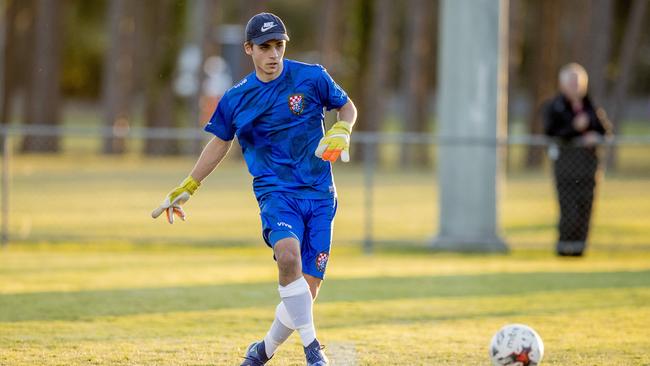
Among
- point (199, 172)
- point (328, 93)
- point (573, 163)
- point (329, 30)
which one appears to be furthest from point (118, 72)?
point (328, 93)

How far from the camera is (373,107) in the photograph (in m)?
38.6

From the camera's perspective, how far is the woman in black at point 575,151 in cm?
1414

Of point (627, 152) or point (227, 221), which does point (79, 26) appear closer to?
point (627, 152)

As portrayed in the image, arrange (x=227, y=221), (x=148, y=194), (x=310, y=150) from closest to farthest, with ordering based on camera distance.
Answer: (x=310, y=150), (x=227, y=221), (x=148, y=194)

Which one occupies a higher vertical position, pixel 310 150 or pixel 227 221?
pixel 310 150

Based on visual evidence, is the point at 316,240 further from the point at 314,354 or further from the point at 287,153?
the point at 314,354

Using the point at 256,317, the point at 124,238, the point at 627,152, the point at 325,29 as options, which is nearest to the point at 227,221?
the point at 124,238

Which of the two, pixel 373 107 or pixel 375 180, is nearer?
pixel 375 180

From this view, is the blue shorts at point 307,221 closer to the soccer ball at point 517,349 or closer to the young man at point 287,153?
the young man at point 287,153

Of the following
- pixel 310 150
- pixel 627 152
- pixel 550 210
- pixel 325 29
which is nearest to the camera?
pixel 310 150

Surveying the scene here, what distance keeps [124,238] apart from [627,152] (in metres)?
34.4

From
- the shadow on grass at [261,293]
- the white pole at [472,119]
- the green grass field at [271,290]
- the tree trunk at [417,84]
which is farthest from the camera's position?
the tree trunk at [417,84]

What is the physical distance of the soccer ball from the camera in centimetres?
659

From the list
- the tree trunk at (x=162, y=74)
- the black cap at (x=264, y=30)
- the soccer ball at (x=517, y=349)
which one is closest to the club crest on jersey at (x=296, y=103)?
the black cap at (x=264, y=30)
